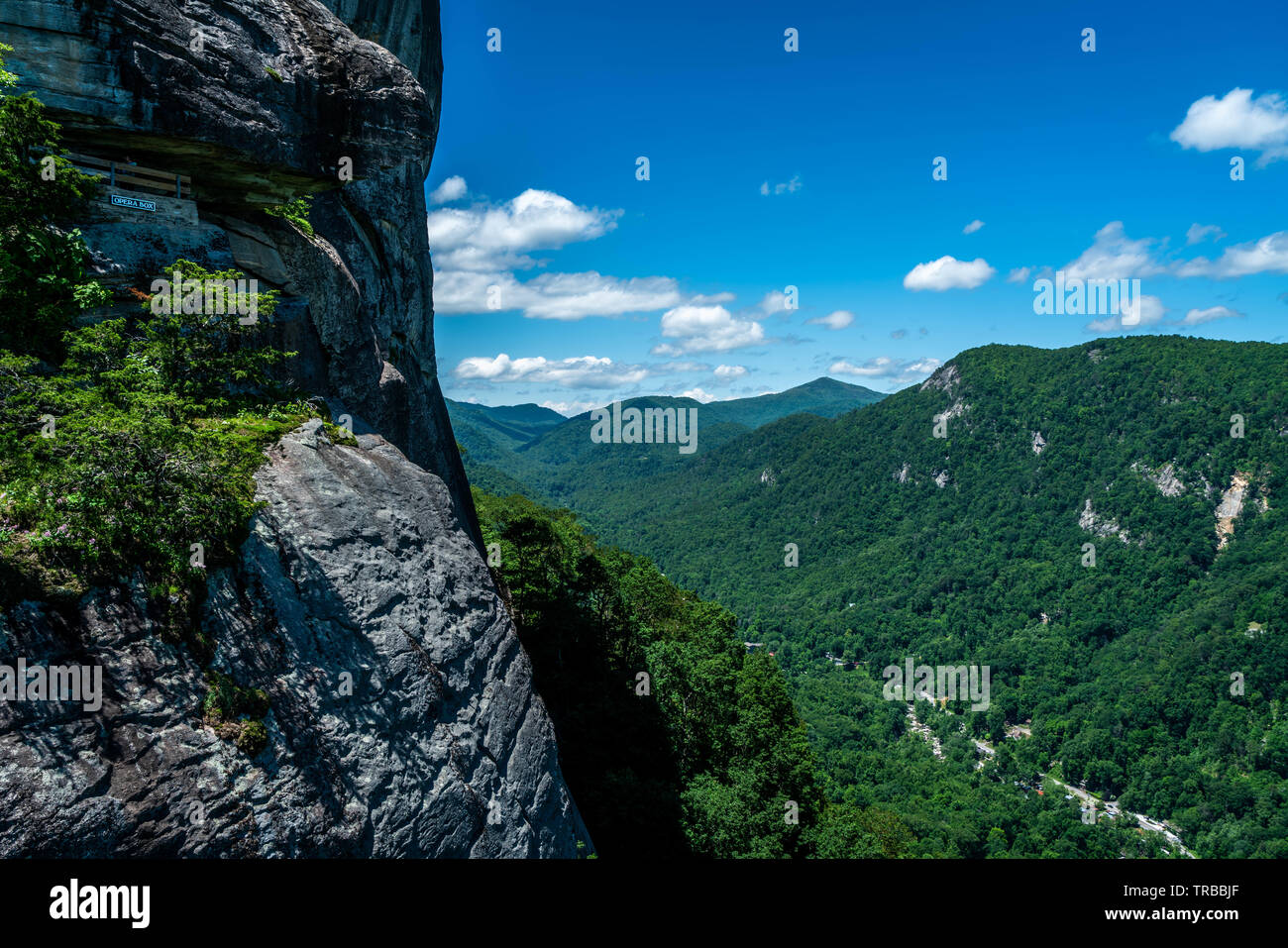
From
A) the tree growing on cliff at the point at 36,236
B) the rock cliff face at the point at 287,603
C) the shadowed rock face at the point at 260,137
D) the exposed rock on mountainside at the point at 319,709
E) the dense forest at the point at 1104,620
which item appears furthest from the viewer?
the dense forest at the point at 1104,620

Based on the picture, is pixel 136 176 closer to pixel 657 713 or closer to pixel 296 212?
pixel 296 212

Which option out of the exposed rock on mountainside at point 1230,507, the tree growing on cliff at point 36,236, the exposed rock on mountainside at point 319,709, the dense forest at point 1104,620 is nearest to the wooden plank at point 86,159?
the tree growing on cliff at point 36,236

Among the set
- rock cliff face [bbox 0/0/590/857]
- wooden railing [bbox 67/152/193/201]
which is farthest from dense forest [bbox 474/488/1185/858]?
wooden railing [bbox 67/152/193/201]

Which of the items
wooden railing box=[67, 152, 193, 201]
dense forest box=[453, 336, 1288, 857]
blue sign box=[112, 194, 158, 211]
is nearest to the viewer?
wooden railing box=[67, 152, 193, 201]

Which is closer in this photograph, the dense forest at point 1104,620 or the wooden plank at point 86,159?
the wooden plank at point 86,159

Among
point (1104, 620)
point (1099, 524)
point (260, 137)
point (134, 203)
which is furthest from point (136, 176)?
point (1099, 524)

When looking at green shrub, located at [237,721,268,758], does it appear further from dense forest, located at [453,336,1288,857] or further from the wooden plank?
dense forest, located at [453,336,1288,857]

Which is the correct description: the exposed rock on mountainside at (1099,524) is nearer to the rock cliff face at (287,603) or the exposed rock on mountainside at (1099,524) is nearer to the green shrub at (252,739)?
the rock cliff face at (287,603)
